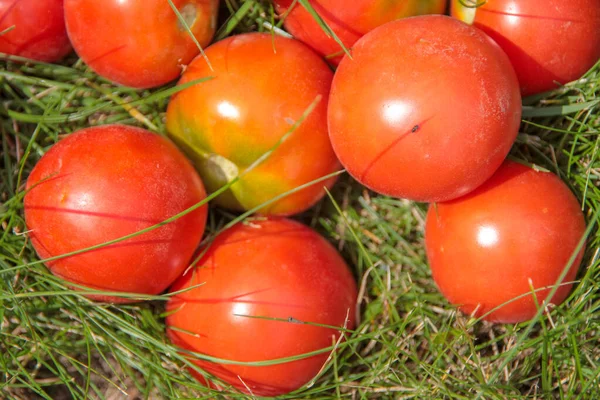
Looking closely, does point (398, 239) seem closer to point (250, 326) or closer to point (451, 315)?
point (451, 315)

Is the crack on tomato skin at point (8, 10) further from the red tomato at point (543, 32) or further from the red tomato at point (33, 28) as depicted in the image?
the red tomato at point (543, 32)

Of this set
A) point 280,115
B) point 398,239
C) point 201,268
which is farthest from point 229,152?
point 398,239

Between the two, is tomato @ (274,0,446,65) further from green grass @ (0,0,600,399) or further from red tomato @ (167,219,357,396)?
red tomato @ (167,219,357,396)

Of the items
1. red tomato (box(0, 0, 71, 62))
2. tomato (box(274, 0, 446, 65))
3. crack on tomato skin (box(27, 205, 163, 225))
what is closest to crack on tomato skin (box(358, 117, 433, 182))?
tomato (box(274, 0, 446, 65))

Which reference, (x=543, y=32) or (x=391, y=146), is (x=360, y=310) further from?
(x=543, y=32)

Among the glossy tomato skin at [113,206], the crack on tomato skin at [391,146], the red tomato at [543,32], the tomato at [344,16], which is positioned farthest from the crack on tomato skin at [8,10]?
the red tomato at [543,32]

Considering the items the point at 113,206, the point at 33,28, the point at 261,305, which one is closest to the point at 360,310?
the point at 261,305
